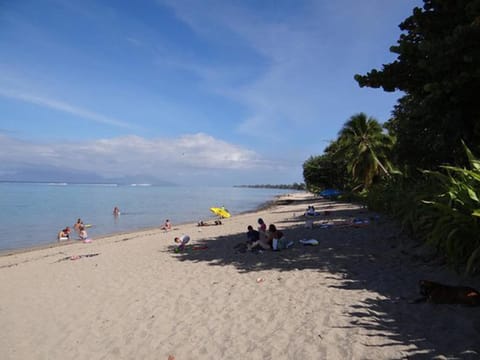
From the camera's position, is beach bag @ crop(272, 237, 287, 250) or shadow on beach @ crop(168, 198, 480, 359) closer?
shadow on beach @ crop(168, 198, 480, 359)

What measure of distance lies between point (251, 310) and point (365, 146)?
21.9 metres

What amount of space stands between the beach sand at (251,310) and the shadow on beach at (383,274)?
0.06 ft

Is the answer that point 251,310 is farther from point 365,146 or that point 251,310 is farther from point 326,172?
point 326,172

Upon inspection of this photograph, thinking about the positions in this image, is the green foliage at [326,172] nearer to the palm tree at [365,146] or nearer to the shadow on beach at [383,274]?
the palm tree at [365,146]

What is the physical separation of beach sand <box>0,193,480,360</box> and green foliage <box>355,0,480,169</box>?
2.42 meters

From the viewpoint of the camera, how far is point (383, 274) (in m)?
5.10

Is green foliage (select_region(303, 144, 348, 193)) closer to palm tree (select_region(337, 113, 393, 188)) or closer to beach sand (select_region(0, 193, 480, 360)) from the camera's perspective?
palm tree (select_region(337, 113, 393, 188))

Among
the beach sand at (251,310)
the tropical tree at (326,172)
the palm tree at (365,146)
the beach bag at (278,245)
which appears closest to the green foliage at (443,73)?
the beach sand at (251,310)

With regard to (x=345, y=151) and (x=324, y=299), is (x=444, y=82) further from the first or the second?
(x=345, y=151)

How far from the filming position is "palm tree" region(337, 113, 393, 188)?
76.2ft

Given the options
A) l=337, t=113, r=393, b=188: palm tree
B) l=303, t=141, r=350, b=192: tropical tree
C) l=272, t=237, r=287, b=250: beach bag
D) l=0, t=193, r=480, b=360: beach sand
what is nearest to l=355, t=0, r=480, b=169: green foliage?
l=0, t=193, r=480, b=360: beach sand

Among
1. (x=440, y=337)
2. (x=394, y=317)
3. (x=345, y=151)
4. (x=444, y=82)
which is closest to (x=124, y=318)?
(x=394, y=317)

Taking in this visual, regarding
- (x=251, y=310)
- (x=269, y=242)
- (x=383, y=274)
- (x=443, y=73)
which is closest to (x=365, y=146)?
(x=269, y=242)

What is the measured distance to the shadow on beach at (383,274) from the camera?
2.96 m
